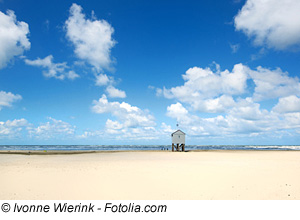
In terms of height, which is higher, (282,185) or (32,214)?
(282,185)

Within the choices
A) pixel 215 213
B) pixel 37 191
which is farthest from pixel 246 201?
pixel 37 191

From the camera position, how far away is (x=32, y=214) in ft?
23.9

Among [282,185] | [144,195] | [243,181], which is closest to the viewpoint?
[144,195]

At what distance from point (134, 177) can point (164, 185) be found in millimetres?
2549

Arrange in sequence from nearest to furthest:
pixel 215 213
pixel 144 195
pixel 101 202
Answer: pixel 215 213 → pixel 101 202 → pixel 144 195

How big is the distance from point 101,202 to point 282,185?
884 cm

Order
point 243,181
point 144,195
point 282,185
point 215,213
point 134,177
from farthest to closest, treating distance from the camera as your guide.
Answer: point 134,177 < point 243,181 < point 282,185 < point 144,195 < point 215,213

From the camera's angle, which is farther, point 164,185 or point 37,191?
A: point 164,185

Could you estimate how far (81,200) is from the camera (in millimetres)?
8352

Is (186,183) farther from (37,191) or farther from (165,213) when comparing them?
(37,191)

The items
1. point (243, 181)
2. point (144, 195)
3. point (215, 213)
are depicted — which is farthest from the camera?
point (243, 181)

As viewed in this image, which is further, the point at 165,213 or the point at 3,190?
the point at 3,190

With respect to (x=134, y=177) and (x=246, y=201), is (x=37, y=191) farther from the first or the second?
(x=246, y=201)

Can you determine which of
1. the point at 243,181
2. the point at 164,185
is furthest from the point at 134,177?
the point at 243,181
